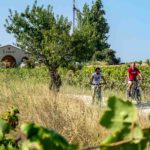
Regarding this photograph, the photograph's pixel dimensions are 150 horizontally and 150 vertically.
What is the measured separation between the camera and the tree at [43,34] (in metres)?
28.6

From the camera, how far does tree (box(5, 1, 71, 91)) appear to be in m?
Result: 28.6

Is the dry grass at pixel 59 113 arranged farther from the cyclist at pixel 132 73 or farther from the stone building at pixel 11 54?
the stone building at pixel 11 54

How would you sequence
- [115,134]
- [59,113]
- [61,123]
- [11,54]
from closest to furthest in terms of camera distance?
[115,134]
[61,123]
[59,113]
[11,54]

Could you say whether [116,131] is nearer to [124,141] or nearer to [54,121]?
[124,141]

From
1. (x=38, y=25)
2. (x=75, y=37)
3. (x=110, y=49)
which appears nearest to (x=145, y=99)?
(x=75, y=37)

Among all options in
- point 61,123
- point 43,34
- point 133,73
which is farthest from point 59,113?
point 43,34

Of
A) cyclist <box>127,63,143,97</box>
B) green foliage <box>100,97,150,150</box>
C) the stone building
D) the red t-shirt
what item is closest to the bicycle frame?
cyclist <box>127,63,143,97</box>

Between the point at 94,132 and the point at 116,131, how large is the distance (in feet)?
20.1

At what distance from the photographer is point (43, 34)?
29.5m

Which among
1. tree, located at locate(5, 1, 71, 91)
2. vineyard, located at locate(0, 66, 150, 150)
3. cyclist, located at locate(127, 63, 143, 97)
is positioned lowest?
vineyard, located at locate(0, 66, 150, 150)

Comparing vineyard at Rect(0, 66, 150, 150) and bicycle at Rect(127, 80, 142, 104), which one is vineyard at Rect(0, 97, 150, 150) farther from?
bicycle at Rect(127, 80, 142, 104)

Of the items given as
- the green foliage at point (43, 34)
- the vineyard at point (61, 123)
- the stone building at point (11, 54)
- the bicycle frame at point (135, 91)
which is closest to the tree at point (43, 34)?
the green foliage at point (43, 34)

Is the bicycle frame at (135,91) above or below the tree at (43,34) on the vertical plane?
below

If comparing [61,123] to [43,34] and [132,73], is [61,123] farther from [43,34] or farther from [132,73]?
[43,34]
